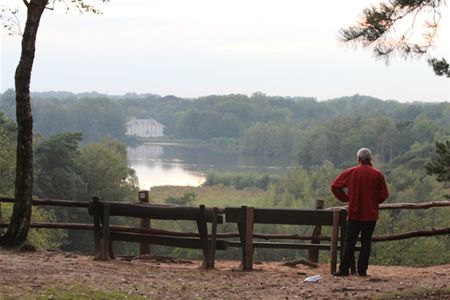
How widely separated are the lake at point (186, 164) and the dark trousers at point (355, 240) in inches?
3536

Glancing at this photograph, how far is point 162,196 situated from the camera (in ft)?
295

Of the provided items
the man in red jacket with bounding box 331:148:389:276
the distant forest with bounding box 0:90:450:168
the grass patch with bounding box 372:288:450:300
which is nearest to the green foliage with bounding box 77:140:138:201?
the distant forest with bounding box 0:90:450:168

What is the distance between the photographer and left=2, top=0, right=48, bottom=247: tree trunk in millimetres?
12094

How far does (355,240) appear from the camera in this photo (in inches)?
430

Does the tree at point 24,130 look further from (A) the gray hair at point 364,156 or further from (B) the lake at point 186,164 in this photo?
(B) the lake at point 186,164

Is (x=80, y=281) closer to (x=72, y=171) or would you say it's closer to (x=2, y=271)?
(x=2, y=271)

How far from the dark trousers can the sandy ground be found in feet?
0.80

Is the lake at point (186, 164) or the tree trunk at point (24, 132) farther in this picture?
the lake at point (186, 164)

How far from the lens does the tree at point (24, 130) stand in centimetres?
1210

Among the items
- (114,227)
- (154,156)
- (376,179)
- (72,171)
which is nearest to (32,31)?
(114,227)

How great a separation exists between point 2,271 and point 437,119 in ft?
535

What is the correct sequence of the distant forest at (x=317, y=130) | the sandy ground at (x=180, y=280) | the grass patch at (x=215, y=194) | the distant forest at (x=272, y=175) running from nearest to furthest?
the sandy ground at (x=180, y=280) < the distant forest at (x=272, y=175) < the grass patch at (x=215, y=194) < the distant forest at (x=317, y=130)

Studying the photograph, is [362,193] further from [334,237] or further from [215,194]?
[215,194]

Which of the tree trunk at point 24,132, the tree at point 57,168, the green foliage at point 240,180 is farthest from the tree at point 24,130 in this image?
the green foliage at point 240,180
